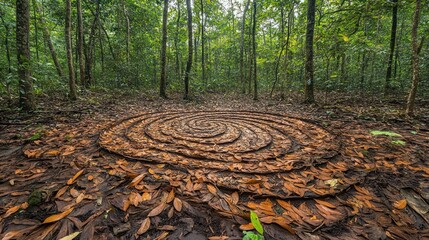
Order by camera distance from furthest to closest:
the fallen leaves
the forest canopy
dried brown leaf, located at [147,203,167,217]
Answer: the forest canopy
dried brown leaf, located at [147,203,167,217]
the fallen leaves

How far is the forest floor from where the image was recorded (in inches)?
54.3

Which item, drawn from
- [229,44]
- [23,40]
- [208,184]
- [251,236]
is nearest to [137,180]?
[208,184]

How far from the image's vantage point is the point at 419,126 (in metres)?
3.96

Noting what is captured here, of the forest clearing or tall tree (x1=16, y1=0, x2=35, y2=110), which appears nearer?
the forest clearing

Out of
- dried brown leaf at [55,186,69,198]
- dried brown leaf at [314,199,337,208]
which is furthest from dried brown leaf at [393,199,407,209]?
dried brown leaf at [55,186,69,198]

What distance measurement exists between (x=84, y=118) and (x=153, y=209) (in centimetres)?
437

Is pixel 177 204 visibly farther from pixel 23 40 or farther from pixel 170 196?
pixel 23 40

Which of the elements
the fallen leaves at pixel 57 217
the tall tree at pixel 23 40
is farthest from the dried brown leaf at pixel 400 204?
the tall tree at pixel 23 40

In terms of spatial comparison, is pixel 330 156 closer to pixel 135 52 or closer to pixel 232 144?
pixel 232 144

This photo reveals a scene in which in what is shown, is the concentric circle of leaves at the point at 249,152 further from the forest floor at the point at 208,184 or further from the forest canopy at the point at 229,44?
the forest canopy at the point at 229,44

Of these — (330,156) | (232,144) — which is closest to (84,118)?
(232,144)

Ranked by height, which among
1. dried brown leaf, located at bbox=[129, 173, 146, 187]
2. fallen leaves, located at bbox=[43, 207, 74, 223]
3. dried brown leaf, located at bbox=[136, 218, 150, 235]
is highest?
dried brown leaf, located at bbox=[129, 173, 146, 187]

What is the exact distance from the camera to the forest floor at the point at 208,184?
4.53ft

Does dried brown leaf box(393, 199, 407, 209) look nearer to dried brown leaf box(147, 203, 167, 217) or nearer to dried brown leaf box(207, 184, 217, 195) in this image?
dried brown leaf box(207, 184, 217, 195)
